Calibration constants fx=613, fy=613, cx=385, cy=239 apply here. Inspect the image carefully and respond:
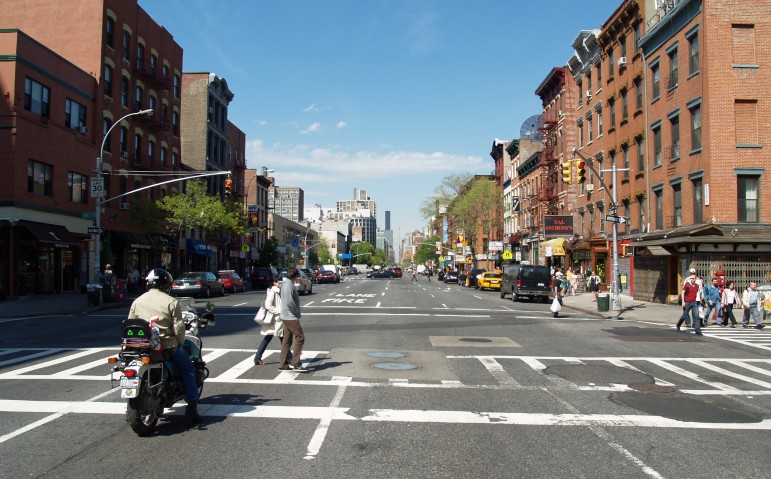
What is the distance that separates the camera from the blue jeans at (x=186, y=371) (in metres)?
6.75

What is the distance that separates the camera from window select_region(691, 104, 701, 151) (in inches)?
1116

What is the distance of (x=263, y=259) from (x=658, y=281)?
51.3 metres

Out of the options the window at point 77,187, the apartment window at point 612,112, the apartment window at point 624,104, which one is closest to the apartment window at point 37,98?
the window at point 77,187

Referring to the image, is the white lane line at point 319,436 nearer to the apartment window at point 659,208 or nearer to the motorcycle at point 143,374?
the motorcycle at point 143,374

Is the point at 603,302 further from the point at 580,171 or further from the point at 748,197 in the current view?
the point at 748,197

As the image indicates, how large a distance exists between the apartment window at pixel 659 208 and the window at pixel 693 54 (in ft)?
A: 21.6

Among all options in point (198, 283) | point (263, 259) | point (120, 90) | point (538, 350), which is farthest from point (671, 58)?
point (263, 259)

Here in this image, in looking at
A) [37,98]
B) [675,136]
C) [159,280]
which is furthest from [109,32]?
[159,280]

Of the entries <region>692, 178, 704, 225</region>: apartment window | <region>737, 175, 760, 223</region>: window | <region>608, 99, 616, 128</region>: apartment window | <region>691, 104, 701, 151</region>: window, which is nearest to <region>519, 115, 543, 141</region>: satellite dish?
<region>608, 99, 616, 128</region>: apartment window

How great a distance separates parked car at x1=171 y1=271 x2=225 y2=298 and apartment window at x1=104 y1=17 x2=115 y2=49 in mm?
16512

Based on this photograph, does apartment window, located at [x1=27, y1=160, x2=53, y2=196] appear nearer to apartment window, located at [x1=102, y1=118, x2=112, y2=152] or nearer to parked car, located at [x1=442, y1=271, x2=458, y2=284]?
apartment window, located at [x1=102, y1=118, x2=112, y2=152]

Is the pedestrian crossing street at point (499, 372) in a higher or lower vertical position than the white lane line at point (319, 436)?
lower

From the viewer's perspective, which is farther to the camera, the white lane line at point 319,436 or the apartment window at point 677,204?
the apartment window at point 677,204

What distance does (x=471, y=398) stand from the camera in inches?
341
